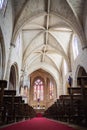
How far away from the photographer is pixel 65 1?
43.6ft

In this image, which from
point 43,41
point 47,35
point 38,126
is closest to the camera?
point 38,126

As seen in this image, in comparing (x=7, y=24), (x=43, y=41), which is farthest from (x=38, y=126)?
(x=43, y=41)

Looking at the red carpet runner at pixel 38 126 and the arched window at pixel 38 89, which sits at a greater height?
the arched window at pixel 38 89

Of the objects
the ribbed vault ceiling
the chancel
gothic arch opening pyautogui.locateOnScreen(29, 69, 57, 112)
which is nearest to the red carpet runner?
the chancel

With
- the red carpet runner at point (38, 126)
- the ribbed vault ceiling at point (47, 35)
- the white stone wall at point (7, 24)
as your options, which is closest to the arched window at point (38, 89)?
the ribbed vault ceiling at point (47, 35)

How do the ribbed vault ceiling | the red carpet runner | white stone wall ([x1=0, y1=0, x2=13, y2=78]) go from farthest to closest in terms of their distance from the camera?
the ribbed vault ceiling → white stone wall ([x1=0, y1=0, x2=13, y2=78]) → the red carpet runner

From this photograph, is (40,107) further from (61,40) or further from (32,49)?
(61,40)

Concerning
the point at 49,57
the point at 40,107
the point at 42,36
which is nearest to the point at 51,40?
the point at 42,36

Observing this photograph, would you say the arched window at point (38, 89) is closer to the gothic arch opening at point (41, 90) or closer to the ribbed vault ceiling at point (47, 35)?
the gothic arch opening at point (41, 90)

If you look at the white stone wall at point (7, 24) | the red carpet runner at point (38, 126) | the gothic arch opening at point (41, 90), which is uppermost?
the white stone wall at point (7, 24)

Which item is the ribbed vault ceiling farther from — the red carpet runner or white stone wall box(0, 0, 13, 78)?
the red carpet runner

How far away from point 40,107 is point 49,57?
9.54 meters

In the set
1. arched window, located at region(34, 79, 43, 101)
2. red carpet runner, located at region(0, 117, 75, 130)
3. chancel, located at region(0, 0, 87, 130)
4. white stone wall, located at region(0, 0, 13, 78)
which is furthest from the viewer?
arched window, located at region(34, 79, 43, 101)

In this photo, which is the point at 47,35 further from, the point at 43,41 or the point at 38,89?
the point at 38,89
